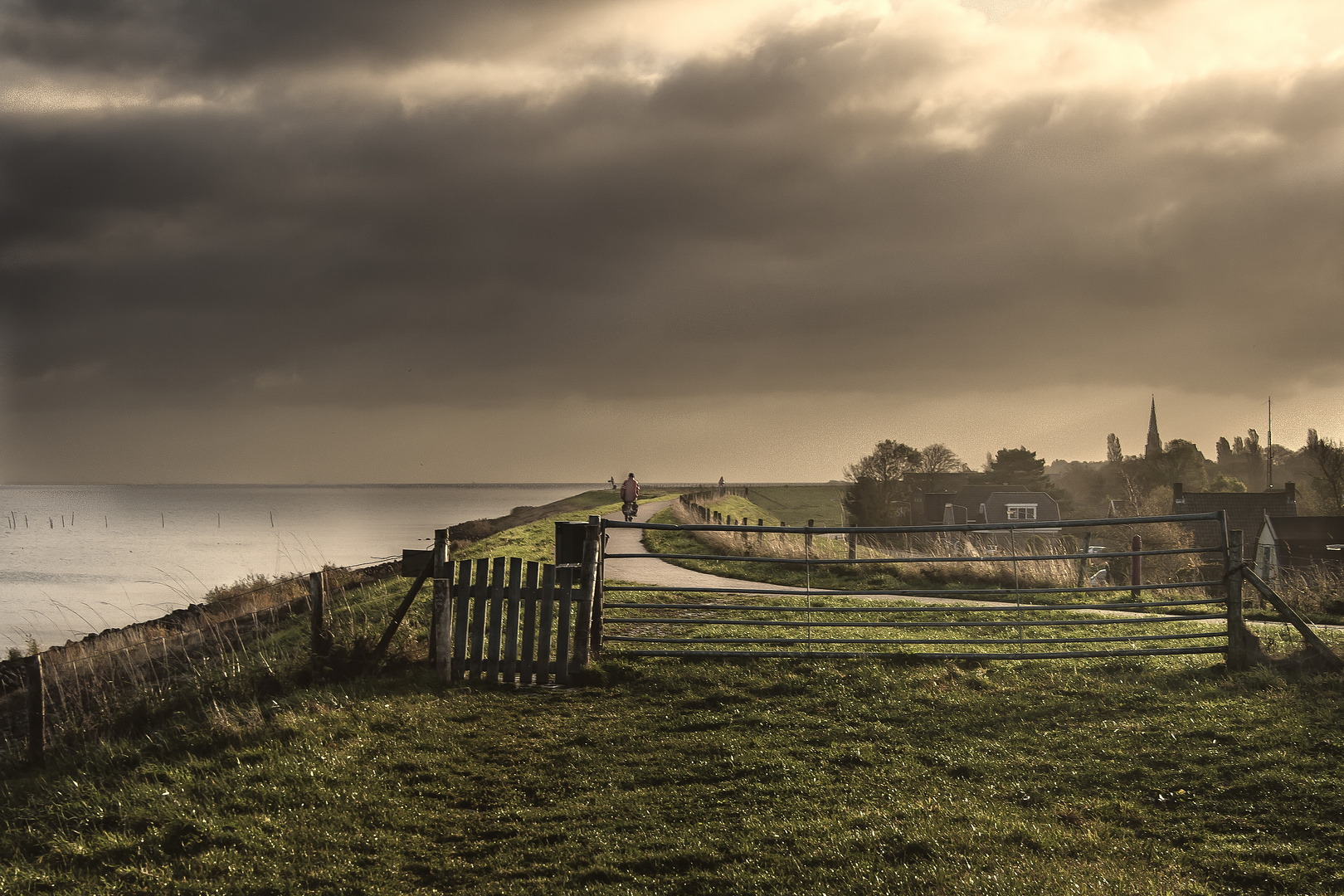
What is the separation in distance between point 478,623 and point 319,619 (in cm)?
189

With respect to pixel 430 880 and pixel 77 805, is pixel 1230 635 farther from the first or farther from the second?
pixel 77 805

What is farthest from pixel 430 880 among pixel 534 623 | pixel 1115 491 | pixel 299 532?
pixel 1115 491

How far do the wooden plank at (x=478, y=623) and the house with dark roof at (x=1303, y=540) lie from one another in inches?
2186

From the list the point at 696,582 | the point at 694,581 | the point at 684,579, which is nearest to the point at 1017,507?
the point at 684,579

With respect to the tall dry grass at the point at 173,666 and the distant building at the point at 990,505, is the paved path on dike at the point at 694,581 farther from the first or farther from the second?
the distant building at the point at 990,505

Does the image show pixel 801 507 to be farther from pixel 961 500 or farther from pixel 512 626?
pixel 512 626

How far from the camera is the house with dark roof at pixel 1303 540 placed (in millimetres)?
52125

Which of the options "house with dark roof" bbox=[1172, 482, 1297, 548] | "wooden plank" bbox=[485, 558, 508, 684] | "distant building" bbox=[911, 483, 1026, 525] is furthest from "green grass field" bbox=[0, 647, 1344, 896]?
"distant building" bbox=[911, 483, 1026, 525]

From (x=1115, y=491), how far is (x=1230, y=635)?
117m

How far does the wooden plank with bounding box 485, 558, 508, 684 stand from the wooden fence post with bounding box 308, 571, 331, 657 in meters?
1.97

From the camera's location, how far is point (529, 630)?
35.6ft

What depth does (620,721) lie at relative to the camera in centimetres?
916

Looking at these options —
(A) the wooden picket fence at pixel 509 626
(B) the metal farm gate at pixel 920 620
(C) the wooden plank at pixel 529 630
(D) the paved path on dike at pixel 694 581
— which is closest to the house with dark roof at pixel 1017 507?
(D) the paved path on dike at pixel 694 581

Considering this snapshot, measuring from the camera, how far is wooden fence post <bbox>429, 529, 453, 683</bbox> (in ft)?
34.7
